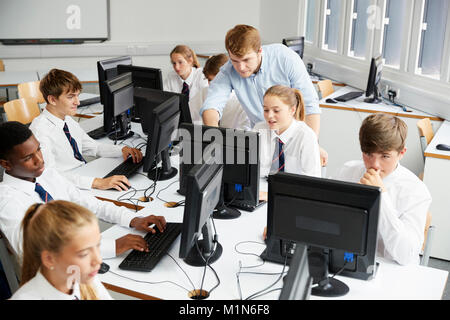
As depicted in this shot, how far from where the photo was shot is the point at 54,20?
6.57 meters

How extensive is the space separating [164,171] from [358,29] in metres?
3.42

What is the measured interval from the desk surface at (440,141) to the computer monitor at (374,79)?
74 centimetres

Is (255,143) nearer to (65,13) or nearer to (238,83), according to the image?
(238,83)

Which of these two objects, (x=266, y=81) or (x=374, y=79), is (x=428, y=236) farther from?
(x=374, y=79)

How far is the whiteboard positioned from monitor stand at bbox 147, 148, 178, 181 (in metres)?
4.42

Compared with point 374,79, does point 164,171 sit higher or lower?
lower

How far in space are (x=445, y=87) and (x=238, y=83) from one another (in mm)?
2033

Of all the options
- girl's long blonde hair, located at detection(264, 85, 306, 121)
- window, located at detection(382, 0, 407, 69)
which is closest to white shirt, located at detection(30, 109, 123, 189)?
girl's long blonde hair, located at detection(264, 85, 306, 121)

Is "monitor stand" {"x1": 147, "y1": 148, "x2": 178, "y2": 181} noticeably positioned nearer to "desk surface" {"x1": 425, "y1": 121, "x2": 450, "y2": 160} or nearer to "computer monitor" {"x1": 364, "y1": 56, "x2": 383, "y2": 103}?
"desk surface" {"x1": 425, "y1": 121, "x2": 450, "y2": 160}

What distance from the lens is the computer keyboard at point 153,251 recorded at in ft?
6.47

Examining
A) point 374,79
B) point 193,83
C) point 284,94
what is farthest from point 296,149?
point 374,79

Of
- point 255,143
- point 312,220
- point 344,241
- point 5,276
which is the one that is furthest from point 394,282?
point 5,276

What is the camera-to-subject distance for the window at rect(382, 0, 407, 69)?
4.77 m

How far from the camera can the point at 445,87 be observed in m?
4.16
